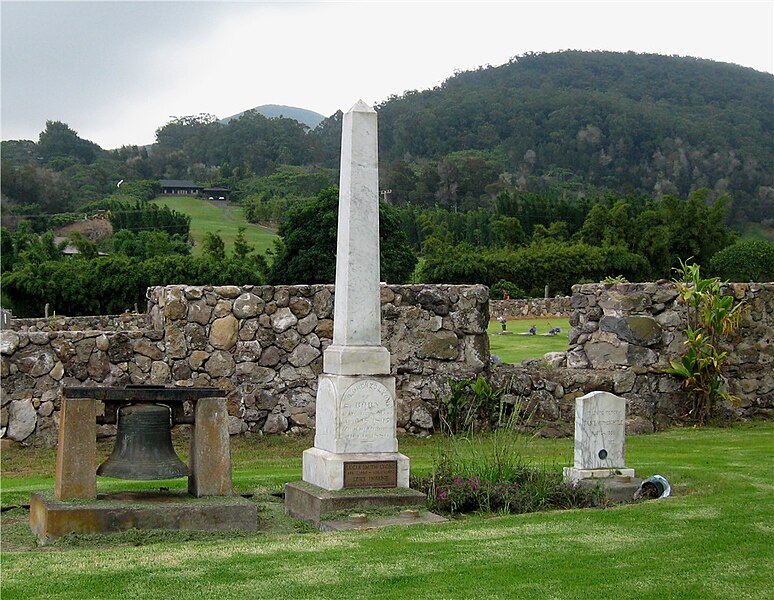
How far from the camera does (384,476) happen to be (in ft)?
32.2

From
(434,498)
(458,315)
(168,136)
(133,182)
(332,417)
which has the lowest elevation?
(434,498)

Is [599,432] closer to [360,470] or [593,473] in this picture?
[593,473]

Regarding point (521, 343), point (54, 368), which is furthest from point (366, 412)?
point (521, 343)

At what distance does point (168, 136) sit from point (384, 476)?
15278cm

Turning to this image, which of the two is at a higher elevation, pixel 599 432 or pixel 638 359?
pixel 638 359

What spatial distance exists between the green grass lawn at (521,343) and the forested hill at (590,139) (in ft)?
279

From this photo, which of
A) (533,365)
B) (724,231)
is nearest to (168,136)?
(724,231)

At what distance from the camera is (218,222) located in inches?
4080

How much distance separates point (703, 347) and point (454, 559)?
10789 millimetres

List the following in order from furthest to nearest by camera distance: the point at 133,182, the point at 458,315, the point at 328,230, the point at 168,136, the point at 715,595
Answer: the point at 168,136, the point at 133,182, the point at 328,230, the point at 458,315, the point at 715,595

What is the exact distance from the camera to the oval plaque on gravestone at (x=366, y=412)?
988 centimetres

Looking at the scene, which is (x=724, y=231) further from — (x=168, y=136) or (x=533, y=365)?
(x=168, y=136)

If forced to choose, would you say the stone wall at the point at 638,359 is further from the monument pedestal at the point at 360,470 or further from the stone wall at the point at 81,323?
the stone wall at the point at 81,323

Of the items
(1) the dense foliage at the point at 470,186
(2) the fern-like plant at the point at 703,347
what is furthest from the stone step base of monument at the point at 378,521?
(1) the dense foliage at the point at 470,186
